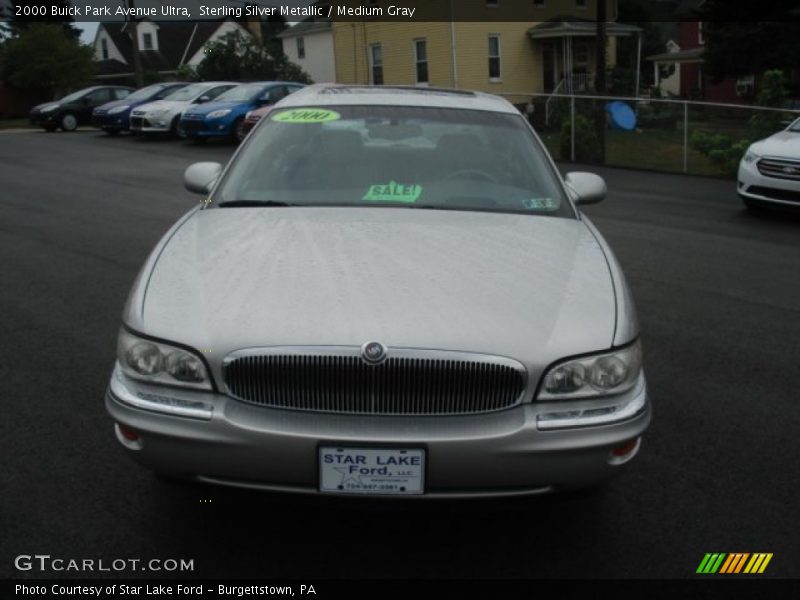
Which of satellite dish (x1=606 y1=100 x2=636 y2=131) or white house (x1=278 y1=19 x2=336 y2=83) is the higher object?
white house (x1=278 y1=19 x2=336 y2=83)

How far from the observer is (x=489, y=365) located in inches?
117

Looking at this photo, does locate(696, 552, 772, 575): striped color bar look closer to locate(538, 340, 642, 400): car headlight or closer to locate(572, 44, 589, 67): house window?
locate(538, 340, 642, 400): car headlight

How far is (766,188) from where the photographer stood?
11367 mm

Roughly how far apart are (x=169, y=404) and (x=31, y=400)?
2053mm

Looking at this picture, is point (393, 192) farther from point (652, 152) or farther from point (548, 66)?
point (548, 66)

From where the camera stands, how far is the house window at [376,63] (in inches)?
1464

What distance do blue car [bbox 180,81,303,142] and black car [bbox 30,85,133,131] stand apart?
27.7 feet

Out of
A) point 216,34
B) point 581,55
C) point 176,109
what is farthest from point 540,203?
point 216,34

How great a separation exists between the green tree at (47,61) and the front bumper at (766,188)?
126ft

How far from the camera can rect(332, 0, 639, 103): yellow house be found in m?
34.0

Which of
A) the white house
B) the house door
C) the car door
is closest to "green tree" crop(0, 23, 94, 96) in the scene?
the white house

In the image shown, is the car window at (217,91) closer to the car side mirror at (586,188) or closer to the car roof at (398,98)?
the car roof at (398,98)

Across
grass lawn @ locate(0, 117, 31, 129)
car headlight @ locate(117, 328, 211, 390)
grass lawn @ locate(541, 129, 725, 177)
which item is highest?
car headlight @ locate(117, 328, 211, 390)

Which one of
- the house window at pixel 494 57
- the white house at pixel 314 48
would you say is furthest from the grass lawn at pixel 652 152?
the white house at pixel 314 48
